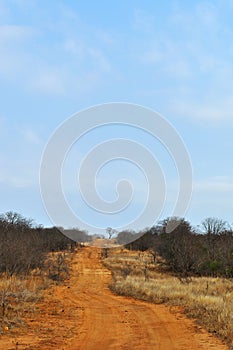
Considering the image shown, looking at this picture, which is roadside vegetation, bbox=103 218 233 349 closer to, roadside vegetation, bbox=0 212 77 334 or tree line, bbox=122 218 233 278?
tree line, bbox=122 218 233 278

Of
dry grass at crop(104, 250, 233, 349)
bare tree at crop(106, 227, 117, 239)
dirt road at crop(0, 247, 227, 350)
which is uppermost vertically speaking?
bare tree at crop(106, 227, 117, 239)

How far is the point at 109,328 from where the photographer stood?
11.3 meters

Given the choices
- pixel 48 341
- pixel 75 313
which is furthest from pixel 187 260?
pixel 48 341

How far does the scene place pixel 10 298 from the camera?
47.4ft

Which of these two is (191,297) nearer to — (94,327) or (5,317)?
(94,327)

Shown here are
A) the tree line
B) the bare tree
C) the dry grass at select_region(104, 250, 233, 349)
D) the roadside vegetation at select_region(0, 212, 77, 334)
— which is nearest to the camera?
the dry grass at select_region(104, 250, 233, 349)

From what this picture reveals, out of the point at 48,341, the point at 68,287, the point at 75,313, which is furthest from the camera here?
the point at 68,287

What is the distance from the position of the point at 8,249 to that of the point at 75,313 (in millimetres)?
9752

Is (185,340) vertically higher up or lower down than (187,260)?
lower down

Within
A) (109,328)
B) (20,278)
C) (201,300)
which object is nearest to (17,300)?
(109,328)

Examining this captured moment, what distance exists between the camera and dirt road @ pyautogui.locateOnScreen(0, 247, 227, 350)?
929cm

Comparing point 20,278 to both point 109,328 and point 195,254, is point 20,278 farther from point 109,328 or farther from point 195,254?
point 195,254

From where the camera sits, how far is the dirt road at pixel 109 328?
366 inches

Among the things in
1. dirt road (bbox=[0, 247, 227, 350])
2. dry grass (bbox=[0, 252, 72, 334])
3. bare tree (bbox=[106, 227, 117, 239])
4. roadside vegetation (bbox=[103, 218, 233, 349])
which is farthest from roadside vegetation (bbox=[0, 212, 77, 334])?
bare tree (bbox=[106, 227, 117, 239])
